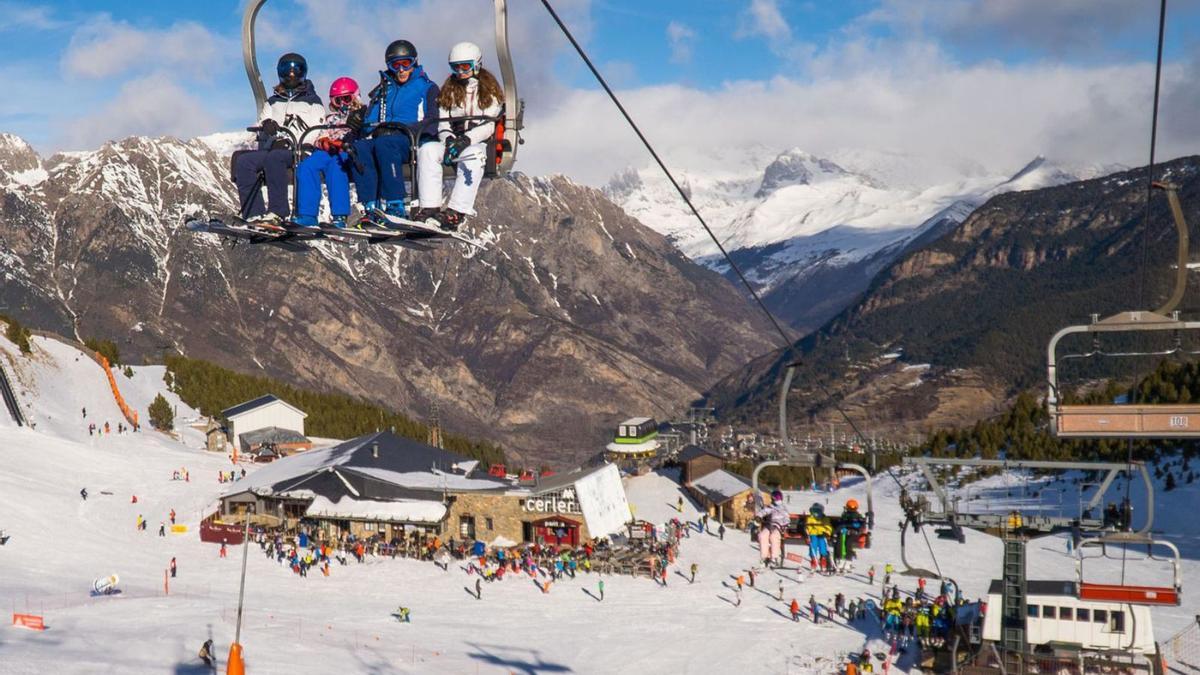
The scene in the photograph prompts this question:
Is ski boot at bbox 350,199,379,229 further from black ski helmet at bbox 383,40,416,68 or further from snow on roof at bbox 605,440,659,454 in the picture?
snow on roof at bbox 605,440,659,454

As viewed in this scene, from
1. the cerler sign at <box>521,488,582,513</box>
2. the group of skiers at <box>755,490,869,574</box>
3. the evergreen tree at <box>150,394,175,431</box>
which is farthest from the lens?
the evergreen tree at <box>150,394,175,431</box>

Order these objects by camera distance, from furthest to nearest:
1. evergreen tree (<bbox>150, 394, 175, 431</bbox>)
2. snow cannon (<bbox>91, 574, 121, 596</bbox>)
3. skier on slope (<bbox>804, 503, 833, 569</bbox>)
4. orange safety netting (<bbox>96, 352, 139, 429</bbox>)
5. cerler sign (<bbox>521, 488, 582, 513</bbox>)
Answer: evergreen tree (<bbox>150, 394, 175, 431</bbox>) < orange safety netting (<bbox>96, 352, 139, 429</bbox>) < cerler sign (<bbox>521, 488, 582, 513</bbox>) < snow cannon (<bbox>91, 574, 121, 596</bbox>) < skier on slope (<bbox>804, 503, 833, 569</bbox>)

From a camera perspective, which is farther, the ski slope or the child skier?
the ski slope

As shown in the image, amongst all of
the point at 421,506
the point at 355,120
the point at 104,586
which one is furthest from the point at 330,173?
the point at 421,506

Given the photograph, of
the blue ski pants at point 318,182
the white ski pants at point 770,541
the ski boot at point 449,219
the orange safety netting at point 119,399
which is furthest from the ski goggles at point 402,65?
the orange safety netting at point 119,399

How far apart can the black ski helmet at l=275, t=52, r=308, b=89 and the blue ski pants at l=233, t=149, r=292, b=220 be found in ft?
3.23

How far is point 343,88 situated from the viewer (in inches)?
700

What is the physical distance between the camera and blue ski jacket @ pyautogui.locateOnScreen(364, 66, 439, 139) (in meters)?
17.2

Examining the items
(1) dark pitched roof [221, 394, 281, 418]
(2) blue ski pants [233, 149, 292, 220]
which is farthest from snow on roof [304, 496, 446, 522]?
(2) blue ski pants [233, 149, 292, 220]

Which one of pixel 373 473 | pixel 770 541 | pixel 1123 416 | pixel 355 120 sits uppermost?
pixel 355 120

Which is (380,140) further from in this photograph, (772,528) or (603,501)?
(603,501)

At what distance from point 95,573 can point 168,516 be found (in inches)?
646

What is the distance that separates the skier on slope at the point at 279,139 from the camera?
17.6 meters

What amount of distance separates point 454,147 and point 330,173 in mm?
2018
